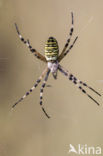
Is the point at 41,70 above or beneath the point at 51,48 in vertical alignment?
beneath

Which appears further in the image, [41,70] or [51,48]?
[41,70]

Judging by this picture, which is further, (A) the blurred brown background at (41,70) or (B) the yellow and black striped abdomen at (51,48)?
(A) the blurred brown background at (41,70)

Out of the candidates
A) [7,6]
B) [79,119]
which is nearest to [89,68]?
[79,119]

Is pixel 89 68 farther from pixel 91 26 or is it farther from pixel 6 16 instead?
pixel 6 16

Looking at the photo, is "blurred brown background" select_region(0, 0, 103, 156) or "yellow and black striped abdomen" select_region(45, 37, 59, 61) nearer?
"yellow and black striped abdomen" select_region(45, 37, 59, 61)
